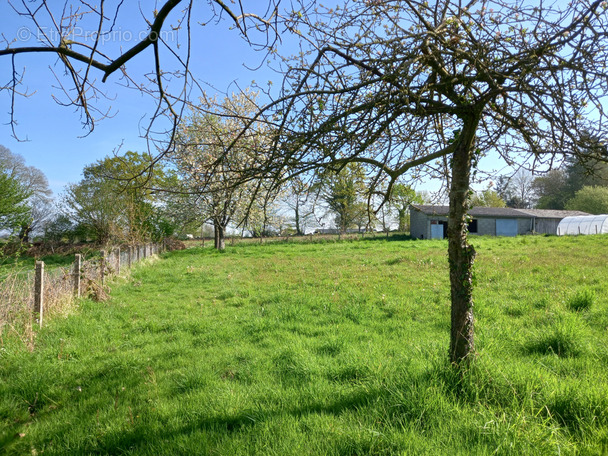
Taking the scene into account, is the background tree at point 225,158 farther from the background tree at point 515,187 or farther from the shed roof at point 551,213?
the shed roof at point 551,213

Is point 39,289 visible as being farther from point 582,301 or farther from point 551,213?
point 551,213

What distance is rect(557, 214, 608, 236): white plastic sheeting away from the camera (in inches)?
1233

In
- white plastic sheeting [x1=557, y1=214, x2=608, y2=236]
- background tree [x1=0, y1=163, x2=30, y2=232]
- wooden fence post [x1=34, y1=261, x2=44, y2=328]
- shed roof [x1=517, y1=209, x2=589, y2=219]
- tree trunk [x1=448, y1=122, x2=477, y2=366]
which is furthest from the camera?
shed roof [x1=517, y1=209, x2=589, y2=219]

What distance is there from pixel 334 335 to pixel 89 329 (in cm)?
445

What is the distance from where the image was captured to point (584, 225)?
32.8 metres

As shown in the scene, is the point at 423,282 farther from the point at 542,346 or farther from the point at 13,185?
the point at 13,185

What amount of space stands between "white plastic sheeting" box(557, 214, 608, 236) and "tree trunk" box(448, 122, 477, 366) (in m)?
37.9

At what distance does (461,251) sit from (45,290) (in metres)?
7.12

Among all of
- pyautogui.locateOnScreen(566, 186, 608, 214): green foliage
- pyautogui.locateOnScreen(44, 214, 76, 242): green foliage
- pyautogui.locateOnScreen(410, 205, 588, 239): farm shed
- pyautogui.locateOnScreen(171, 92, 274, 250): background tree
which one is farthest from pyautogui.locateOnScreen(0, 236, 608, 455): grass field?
pyautogui.locateOnScreen(566, 186, 608, 214): green foliage

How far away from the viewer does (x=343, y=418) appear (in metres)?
2.86

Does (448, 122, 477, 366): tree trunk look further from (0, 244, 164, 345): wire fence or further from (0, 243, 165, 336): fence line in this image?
(0, 243, 165, 336): fence line

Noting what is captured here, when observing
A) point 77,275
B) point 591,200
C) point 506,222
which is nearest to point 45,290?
point 77,275

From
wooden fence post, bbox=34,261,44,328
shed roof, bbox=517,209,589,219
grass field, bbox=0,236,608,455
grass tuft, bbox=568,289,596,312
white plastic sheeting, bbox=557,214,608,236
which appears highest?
shed roof, bbox=517,209,589,219

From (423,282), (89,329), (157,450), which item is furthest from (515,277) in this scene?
(89,329)
